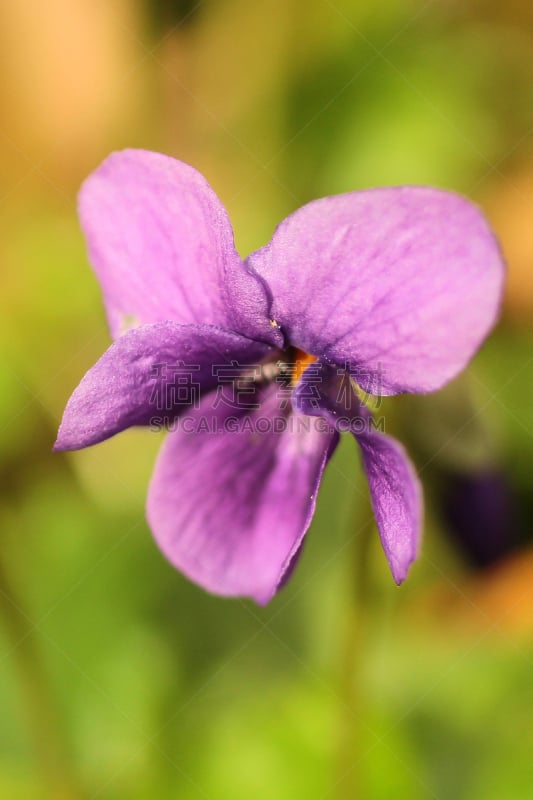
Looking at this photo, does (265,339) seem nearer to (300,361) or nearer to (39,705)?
(300,361)

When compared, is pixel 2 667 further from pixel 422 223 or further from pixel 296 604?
pixel 422 223

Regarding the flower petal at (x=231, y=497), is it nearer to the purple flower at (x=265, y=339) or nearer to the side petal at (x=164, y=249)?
the purple flower at (x=265, y=339)

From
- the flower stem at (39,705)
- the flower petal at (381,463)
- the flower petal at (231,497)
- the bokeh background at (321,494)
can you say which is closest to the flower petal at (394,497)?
the flower petal at (381,463)

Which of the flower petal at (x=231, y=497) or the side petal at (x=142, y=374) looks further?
the flower petal at (x=231, y=497)

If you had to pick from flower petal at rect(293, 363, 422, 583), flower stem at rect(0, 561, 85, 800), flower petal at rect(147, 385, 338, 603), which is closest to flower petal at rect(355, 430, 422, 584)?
flower petal at rect(293, 363, 422, 583)

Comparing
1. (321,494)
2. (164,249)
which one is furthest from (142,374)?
(321,494)

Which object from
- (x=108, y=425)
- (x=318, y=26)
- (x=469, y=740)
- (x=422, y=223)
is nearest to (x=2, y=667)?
(x=469, y=740)
